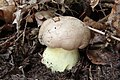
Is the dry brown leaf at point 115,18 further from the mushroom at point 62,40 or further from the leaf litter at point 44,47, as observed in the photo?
the mushroom at point 62,40

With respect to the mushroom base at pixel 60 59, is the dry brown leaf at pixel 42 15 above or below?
above

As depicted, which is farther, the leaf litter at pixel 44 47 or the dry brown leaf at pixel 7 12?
the dry brown leaf at pixel 7 12

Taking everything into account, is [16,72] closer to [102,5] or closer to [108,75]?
[108,75]

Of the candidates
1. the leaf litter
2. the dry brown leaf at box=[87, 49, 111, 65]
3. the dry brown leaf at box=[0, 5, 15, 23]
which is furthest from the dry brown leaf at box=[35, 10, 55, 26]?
the dry brown leaf at box=[87, 49, 111, 65]

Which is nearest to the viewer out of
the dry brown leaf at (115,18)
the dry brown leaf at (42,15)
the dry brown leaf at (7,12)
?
the dry brown leaf at (115,18)

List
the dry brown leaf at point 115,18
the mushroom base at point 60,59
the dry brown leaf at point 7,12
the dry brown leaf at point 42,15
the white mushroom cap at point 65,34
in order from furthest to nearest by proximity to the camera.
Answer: the dry brown leaf at point 7,12 < the dry brown leaf at point 42,15 < the dry brown leaf at point 115,18 < the mushroom base at point 60,59 < the white mushroom cap at point 65,34

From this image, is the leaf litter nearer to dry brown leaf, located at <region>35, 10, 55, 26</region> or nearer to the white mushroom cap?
dry brown leaf, located at <region>35, 10, 55, 26</region>

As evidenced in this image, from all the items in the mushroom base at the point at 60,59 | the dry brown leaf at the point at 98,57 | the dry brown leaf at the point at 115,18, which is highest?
the dry brown leaf at the point at 115,18

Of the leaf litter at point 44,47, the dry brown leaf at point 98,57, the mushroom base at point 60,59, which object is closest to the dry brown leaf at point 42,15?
the leaf litter at point 44,47
